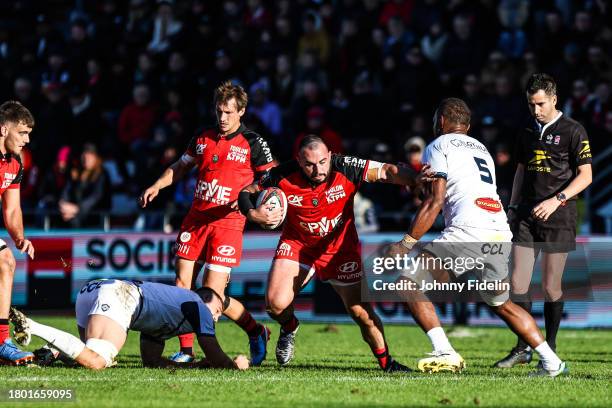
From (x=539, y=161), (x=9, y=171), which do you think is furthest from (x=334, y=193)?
(x=9, y=171)

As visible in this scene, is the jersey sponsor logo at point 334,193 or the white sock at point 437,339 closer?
the white sock at point 437,339

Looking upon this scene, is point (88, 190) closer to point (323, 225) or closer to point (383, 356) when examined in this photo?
point (323, 225)

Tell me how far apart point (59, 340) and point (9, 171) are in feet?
6.58

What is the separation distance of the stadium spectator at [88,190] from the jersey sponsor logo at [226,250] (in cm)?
790

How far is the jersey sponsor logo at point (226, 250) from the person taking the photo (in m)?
11.6

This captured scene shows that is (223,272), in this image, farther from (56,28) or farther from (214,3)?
(56,28)

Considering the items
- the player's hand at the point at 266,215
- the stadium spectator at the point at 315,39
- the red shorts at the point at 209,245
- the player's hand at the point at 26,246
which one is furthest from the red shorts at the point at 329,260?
the stadium spectator at the point at 315,39

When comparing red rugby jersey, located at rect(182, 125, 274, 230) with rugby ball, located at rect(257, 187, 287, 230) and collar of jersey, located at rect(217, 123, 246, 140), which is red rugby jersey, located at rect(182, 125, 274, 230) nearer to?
collar of jersey, located at rect(217, 123, 246, 140)

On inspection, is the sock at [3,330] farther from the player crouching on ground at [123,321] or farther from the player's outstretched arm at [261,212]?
the player's outstretched arm at [261,212]

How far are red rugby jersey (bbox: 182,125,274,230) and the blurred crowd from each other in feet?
16.4

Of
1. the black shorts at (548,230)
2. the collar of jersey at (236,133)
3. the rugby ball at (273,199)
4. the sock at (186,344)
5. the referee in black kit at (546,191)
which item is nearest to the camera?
the rugby ball at (273,199)

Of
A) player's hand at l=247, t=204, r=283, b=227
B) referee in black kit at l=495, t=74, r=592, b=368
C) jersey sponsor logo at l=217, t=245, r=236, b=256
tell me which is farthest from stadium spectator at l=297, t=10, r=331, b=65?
player's hand at l=247, t=204, r=283, b=227

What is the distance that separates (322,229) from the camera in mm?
10586

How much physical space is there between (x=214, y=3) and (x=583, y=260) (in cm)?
1078
